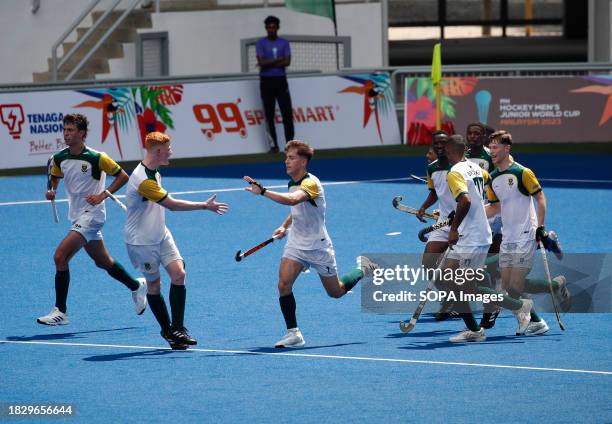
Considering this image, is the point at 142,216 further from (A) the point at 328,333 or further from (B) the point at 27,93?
(B) the point at 27,93

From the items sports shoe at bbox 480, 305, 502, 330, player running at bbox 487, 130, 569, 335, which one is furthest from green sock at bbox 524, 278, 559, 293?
sports shoe at bbox 480, 305, 502, 330

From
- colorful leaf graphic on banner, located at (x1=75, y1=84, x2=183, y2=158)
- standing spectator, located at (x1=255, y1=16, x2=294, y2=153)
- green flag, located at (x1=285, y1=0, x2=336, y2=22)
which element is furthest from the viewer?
green flag, located at (x1=285, y1=0, x2=336, y2=22)

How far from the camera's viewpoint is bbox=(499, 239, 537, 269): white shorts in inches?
500

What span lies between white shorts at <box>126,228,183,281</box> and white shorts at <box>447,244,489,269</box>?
2.57 m

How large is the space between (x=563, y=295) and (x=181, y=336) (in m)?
3.91

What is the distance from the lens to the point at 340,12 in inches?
1361

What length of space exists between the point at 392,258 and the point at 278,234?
409 centimetres

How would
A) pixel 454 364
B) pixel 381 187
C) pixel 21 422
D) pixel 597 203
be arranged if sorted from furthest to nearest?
pixel 381 187
pixel 597 203
pixel 454 364
pixel 21 422

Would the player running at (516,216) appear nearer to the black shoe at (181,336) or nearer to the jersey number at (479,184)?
the jersey number at (479,184)

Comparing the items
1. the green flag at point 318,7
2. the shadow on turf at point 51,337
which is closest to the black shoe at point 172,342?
the shadow on turf at point 51,337

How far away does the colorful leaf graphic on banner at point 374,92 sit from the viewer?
29.1 metres

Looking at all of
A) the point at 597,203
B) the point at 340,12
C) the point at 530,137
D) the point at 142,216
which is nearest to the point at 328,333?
the point at 142,216

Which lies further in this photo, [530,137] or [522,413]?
[530,137]

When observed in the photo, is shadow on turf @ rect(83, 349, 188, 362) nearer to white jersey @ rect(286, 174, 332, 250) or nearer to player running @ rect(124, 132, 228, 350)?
player running @ rect(124, 132, 228, 350)
